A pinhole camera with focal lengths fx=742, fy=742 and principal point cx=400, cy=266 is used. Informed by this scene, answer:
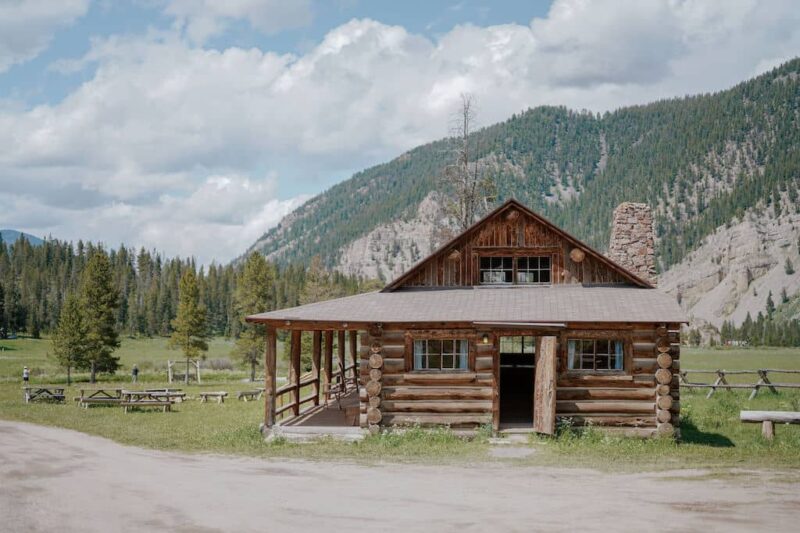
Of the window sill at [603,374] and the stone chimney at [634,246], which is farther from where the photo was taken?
the stone chimney at [634,246]

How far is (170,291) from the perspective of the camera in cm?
12556

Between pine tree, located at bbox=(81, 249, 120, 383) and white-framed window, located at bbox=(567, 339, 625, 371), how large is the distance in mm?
39231

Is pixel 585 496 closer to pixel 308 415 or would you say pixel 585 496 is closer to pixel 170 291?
pixel 308 415

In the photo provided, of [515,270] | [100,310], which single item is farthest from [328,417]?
[100,310]

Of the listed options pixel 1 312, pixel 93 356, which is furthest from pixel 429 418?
pixel 1 312

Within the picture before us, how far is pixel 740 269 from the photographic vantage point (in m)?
150

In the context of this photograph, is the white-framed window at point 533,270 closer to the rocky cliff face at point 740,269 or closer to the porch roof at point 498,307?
the porch roof at point 498,307

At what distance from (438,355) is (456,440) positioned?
7.87ft

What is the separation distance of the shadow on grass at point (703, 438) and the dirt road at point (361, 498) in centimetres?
482

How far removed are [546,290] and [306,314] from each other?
7085 mm

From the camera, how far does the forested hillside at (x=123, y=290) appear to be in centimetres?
11331

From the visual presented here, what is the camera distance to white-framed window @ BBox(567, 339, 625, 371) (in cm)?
1950

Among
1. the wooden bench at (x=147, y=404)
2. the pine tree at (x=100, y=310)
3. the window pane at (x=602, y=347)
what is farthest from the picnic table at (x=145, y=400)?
the pine tree at (x=100, y=310)

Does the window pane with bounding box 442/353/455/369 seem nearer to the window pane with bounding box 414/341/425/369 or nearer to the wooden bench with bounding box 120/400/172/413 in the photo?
the window pane with bounding box 414/341/425/369
